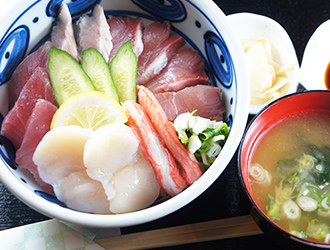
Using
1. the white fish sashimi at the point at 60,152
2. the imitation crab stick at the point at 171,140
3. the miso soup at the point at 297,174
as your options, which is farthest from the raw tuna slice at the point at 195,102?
the white fish sashimi at the point at 60,152

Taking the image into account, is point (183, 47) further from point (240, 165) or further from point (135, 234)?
point (135, 234)

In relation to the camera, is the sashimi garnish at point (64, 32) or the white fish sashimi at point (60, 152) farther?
the sashimi garnish at point (64, 32)

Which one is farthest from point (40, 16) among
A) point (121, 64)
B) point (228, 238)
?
point (228, 238)

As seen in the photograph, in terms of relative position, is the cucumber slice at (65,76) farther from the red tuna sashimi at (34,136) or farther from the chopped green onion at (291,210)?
the chopped green onion at (291,210)

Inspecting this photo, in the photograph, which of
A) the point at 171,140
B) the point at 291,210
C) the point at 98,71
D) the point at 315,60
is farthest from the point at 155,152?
the point at 315,60

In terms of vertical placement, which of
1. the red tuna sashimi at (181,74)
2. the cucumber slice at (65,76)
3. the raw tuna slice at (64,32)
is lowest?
the red tuna sashimi at (181,74)

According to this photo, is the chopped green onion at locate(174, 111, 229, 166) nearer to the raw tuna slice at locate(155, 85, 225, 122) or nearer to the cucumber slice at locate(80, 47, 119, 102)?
the raw tuna slice at locate(155, 85, 225, 122)
